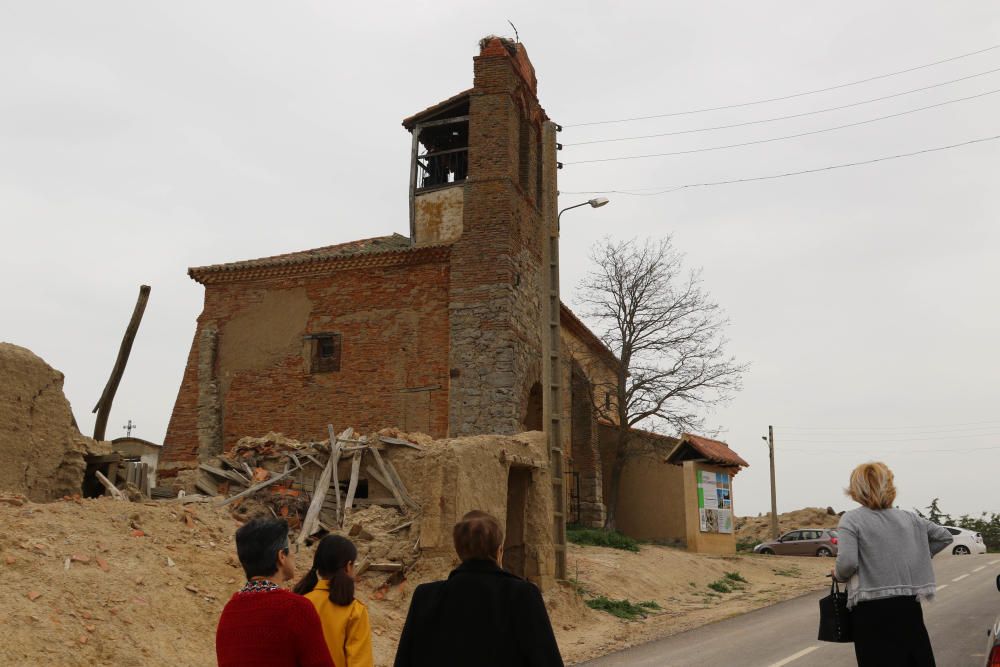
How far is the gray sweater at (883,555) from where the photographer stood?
16.0 feet

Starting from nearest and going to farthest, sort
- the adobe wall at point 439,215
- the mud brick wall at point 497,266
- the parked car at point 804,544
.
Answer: the mud brick wall at point 497,266, the adobe wall at point 439,215, the parked car at point 804,544

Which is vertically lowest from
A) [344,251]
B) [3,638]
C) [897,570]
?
[3,638]

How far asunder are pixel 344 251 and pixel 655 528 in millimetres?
14545

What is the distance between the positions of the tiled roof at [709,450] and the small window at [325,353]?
12540mm

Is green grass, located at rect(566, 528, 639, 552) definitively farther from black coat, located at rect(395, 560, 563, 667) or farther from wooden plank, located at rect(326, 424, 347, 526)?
black coat, located at rect(395, 560, 563, 667)

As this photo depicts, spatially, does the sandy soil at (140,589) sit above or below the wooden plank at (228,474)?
below

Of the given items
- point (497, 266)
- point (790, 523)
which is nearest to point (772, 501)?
point (790, 523)

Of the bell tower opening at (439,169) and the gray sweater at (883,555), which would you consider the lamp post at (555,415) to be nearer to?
the bell tower opening at (439,169)

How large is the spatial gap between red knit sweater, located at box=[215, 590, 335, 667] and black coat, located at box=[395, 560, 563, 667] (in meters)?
0.40

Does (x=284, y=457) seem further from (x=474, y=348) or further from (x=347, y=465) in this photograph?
(x=474, y=348)

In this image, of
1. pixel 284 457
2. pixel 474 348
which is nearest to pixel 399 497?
pixel 284 457

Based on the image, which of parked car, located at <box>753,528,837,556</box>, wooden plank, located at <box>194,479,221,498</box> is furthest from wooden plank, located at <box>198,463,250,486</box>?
parked car, located at <box>753,528,837,556</box>

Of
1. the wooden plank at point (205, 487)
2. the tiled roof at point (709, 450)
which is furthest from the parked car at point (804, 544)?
the wooden plank at point (205, 487)

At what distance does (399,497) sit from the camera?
14258 millimetres
